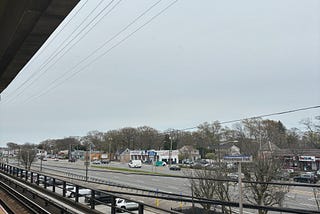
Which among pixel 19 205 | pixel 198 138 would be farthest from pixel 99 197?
pixel 198 138

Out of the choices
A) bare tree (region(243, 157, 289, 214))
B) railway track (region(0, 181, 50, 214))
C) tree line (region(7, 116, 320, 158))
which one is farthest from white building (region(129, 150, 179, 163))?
railway track (region(0, 181, 50, 214))

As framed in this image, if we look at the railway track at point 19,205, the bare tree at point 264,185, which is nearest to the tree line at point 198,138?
the bare tree at point 264,185

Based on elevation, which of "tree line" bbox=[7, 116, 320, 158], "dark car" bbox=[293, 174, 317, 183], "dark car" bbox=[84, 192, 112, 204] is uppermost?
"tree line" bbox=[7, 116, 320, 158]

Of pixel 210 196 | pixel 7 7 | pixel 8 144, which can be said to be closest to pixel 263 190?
pixel 210 196

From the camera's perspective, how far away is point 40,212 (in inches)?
449

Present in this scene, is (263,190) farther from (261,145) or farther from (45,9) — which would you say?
(45,9)

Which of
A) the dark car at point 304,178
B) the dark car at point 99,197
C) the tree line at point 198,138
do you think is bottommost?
the dark car at point 304,178

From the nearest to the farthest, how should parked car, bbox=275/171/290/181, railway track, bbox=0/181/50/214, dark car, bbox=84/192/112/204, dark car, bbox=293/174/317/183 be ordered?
dark car, bbox=84/192/112/204 < railway track, bbox=0/181/50/214 < parked car, bbox=275/171/290/181 < dark car, bbox=293/174/317/183

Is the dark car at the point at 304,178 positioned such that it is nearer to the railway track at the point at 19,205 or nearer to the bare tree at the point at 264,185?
the bare tree at the point at 264,185

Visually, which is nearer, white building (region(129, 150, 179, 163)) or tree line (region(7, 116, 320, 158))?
tree line (region(7, 116, 320, 158))

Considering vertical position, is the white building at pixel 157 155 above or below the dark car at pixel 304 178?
above

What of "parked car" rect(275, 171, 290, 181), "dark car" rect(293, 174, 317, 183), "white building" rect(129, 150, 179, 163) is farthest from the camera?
"white building" rect(129, 150, 179, 163)

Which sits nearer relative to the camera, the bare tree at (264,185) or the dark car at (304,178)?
the bare tree at (264,185)

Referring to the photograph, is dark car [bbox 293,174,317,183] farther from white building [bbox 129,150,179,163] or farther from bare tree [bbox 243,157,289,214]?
white building [bbox 129,150,179,163]
